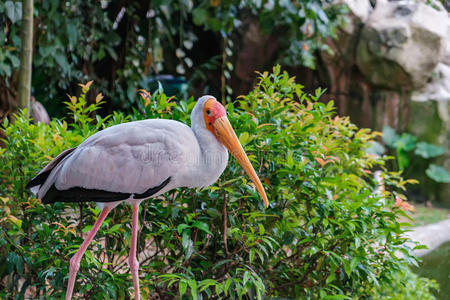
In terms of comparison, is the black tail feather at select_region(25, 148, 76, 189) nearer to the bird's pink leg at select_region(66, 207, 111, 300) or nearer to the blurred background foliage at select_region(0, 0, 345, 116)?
the bird's pink leg at select_region(66, 207, 111, 300)

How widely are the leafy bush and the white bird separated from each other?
276mm

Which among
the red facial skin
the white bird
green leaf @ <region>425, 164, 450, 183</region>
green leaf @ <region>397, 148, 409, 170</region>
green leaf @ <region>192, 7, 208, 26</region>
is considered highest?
green leaf @ <region>192, 7, 208, 26</region>

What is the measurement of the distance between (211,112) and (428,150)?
5817mm

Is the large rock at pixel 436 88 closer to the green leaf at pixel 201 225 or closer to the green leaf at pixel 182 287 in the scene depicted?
the green leaf at pixel 201 225

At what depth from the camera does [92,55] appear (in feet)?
16.3

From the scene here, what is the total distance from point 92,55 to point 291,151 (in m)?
2.96

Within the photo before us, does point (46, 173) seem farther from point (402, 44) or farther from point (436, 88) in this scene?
point (436, 88)

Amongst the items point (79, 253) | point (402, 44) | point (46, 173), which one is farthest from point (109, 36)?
point (402, 44)

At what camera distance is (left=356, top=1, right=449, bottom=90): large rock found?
23.3 ft

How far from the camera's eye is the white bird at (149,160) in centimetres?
208

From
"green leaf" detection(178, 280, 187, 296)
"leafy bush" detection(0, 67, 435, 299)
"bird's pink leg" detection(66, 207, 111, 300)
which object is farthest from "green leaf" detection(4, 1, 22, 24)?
"green leaf" detection(178, 280, 187, 296)

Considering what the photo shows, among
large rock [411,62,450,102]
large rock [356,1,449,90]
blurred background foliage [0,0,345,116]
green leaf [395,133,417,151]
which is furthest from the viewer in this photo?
green leaf [395,133,417,151]

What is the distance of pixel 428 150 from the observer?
7.27 meters

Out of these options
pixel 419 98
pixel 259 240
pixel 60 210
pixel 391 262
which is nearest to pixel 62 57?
pixel 60 210
